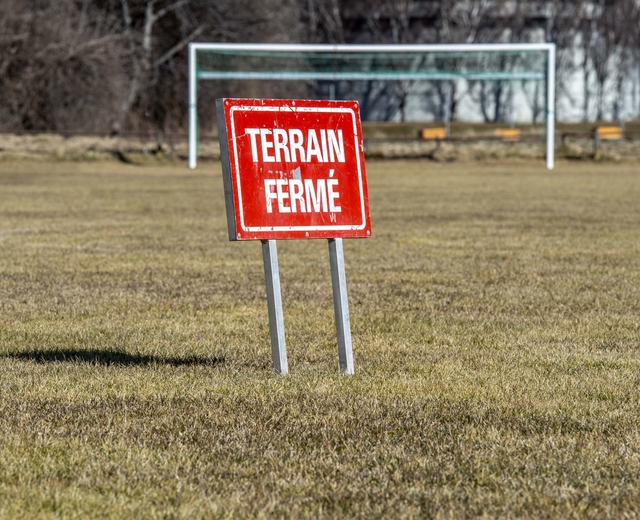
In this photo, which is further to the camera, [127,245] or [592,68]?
[592,68]

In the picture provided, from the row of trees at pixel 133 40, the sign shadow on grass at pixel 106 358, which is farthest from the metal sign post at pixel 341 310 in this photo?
the row of trees at pixel 133 40

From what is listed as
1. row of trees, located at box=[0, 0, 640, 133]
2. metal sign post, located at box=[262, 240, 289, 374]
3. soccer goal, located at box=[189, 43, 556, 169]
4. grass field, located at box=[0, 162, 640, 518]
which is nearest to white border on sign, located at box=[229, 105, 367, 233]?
metal sign post, located at box=[262, 240, 289, 374]

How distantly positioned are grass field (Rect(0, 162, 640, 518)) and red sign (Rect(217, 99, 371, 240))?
0.78 m

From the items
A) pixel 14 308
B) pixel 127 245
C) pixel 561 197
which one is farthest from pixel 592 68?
pixel 14 308

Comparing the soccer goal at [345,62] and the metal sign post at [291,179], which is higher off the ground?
the metal sign post at [291,179]

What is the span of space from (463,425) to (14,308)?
4.71m

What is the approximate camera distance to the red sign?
5.73 metres

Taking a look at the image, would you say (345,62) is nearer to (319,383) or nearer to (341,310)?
(341,310)

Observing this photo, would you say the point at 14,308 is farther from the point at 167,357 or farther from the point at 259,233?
the point at 259,233

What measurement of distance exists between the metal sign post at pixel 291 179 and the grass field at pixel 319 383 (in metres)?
0.53

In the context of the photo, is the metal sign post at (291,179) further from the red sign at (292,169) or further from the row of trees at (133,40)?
the row of trees at (133,40)

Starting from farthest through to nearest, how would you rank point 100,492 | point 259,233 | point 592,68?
point 592,68
point 259,233
point 100,492

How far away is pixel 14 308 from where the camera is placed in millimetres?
8695

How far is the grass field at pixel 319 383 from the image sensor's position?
4.00 m
